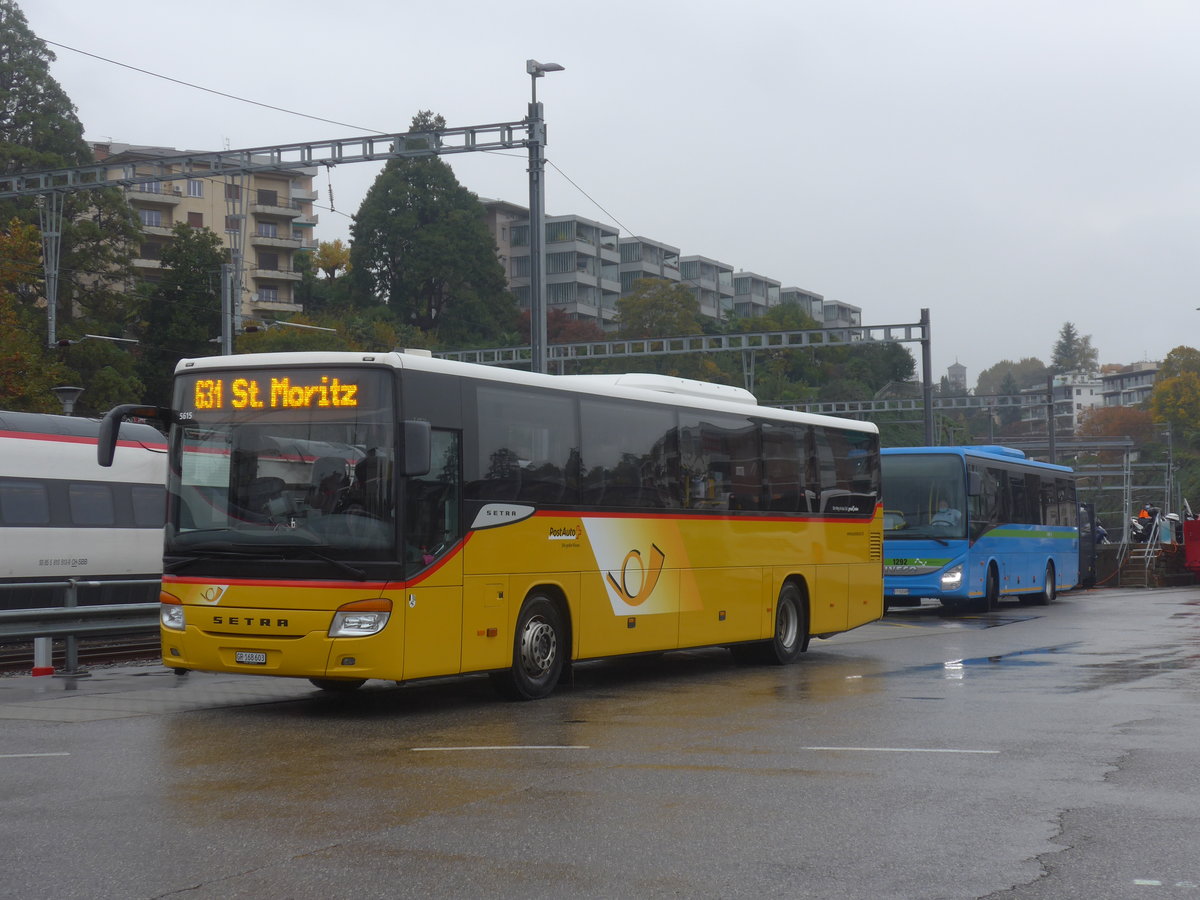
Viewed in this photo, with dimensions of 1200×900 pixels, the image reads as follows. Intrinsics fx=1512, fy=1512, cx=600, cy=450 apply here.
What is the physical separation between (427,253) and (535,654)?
269 ft

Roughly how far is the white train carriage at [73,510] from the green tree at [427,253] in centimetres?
6403

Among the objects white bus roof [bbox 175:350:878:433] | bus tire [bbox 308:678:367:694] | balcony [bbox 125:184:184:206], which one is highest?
balcony [bbox 125:184:184:206]

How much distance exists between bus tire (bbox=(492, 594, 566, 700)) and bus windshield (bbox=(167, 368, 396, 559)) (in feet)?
6.35

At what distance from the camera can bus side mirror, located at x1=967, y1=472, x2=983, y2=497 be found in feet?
89.8

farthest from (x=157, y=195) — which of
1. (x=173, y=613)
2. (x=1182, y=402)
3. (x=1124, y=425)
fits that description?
(x=1124, y=425)

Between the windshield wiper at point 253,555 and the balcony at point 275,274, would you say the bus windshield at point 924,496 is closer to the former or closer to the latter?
the windshield wiper at point 253,555

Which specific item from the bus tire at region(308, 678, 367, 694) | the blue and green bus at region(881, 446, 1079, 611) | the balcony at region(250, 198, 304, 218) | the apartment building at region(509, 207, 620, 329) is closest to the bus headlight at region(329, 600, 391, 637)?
the bus tire at region(308, 678, 367, 694)

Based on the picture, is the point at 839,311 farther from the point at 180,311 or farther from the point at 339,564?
the point at 339,564

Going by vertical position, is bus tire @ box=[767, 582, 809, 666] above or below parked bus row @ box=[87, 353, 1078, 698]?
below

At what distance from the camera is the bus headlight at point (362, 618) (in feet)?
38.3

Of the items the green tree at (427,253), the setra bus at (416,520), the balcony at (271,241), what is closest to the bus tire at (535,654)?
the setra bus at (416,520)

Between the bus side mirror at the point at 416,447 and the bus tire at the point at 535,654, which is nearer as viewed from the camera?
the bus side mirror at the point at 416,447

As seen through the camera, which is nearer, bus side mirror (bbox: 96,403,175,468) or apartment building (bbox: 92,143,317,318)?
bus side mirror (bbox: 96,403,175,468)

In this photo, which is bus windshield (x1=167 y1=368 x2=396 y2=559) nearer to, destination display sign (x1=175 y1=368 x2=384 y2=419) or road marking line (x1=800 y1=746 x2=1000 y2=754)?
destination display sign (x1=175 y1=368 x2=384 y2=419)
